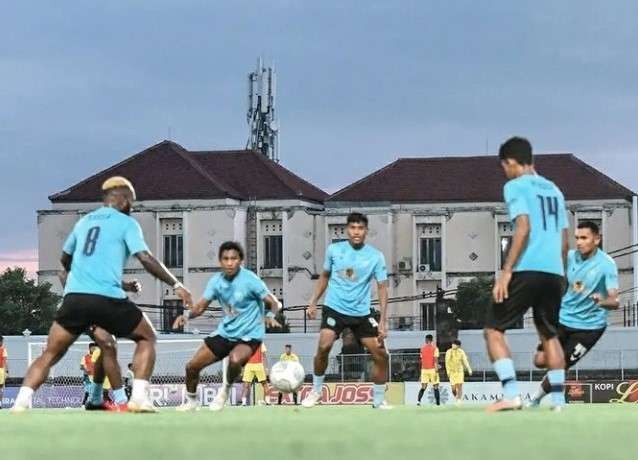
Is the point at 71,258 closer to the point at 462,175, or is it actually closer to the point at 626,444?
the point at 626,444

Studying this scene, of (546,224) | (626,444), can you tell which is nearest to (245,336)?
(546,224)

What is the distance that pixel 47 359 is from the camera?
42.9 feet

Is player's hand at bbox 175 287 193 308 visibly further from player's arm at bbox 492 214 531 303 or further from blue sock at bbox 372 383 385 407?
blue sock at bbox 372 383 385 407

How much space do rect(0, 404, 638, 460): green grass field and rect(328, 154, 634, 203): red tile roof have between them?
10105 cm

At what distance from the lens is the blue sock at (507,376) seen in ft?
40.3

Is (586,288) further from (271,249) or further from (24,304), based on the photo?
(271,249)

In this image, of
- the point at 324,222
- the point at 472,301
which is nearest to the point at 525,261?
the point at 472,301

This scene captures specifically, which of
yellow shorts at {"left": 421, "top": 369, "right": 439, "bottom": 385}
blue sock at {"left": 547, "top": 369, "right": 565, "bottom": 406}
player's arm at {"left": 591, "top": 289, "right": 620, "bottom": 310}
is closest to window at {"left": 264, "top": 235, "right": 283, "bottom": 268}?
yellow shorts at {"left": 421, "top": 369, "right": 439, "bottom": 385}

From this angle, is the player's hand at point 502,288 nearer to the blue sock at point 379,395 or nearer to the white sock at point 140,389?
the white sock at point 140,389

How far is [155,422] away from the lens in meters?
10.6

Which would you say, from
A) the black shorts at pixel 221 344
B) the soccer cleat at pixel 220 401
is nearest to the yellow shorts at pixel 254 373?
the soccer cleat at pixel 220 401

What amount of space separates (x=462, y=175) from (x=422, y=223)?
5518 mm

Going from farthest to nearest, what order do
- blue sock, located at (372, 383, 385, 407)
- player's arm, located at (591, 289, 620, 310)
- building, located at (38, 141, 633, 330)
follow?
building, located at (38, 141, 633, 330) < blue sock, located at (372, 383, 385, 407) < player's arm, located at (591, 289, 620, 310)

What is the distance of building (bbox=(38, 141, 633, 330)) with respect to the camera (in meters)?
110
